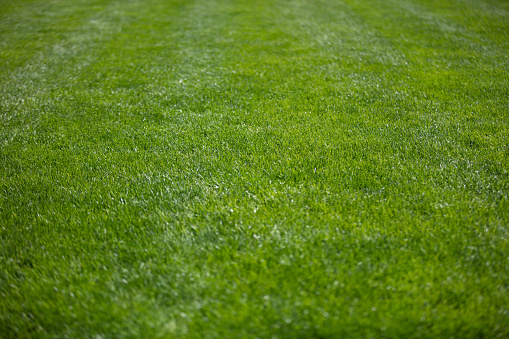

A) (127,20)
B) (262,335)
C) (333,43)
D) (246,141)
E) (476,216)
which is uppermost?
(127,20)

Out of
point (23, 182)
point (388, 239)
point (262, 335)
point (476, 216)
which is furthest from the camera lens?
point (23, 182)

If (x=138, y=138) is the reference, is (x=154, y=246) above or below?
below

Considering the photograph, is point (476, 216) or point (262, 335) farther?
point (476, 216)

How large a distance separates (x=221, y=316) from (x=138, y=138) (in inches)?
87.1

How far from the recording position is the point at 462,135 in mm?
3346

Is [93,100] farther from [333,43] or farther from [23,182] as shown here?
[333,43]

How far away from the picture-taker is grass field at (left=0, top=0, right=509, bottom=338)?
189 cm

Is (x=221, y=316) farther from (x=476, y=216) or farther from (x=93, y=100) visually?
(x=93, y=100)

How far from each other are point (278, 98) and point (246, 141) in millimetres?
1069

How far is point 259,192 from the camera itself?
2717 millimetres

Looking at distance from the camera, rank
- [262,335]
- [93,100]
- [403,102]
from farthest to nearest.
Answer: [93,100] < [403,102] < [262,335]

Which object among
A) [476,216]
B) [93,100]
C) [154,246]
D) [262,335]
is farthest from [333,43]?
[262,335]

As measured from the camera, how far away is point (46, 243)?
2.38 meters

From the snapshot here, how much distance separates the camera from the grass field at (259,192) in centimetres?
189
